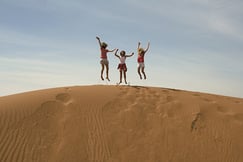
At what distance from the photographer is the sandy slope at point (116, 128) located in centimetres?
870

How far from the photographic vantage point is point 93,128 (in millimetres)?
9609

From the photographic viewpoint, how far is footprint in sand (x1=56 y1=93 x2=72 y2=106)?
10828mm

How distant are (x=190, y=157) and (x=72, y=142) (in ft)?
11.2

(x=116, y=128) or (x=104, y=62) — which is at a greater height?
(x=104, y=62)

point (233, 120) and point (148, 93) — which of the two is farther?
point (148, 93)

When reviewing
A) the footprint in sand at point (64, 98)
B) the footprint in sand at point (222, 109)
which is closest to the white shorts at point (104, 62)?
the footprint in sand at point (64, 98)

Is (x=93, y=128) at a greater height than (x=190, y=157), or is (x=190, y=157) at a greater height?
(x=93, y=128)

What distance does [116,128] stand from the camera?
9617mm

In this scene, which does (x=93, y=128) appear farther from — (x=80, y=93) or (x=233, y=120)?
(x=233, y=120)

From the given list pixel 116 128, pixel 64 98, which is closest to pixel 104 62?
pixel 64 98

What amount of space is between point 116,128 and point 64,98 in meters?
2.57

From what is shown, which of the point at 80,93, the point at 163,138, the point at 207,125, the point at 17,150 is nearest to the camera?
the point at 17,150

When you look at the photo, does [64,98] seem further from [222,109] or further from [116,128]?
[222,109]

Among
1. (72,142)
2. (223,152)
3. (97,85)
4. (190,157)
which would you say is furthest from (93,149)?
(97,85)
